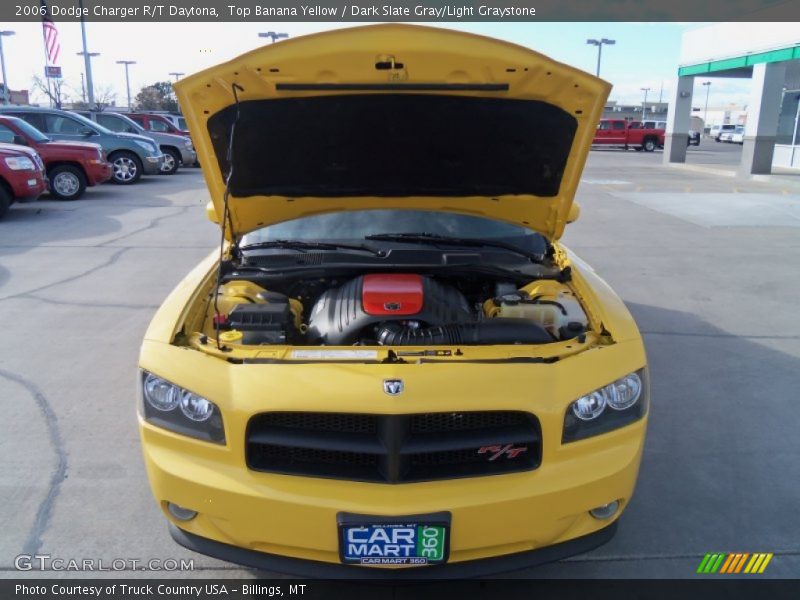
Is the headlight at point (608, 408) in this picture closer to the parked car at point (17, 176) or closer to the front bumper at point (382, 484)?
the front bumper at point (382, 484)

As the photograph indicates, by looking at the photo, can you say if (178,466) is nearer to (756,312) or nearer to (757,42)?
(756,312)

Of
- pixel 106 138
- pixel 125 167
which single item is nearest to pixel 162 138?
pixel 125 167

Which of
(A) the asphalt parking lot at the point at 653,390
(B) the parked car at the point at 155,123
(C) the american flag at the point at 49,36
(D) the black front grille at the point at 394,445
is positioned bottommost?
(A) the asphalt parking lot at the point at 653,390

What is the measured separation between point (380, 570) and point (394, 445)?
0.46 metres

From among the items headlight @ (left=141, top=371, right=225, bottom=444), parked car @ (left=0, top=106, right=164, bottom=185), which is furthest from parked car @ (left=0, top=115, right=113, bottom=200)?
headlight @ (left=141, top=371, right=225, bottom=444)

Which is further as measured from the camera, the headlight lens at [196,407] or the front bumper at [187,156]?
the front bumper at [187,156]

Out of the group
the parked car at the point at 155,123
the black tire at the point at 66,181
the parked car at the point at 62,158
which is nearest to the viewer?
the parked car at the point at 62,158

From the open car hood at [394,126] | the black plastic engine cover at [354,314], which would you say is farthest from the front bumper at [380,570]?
the open car hood at [394,126]

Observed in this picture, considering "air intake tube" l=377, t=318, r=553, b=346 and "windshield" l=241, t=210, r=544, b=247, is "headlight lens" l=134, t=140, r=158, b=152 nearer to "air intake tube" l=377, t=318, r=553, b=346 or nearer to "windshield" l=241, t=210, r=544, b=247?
"windshield" l=241, t=210, r=544, b=247

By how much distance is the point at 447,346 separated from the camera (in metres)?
2.57

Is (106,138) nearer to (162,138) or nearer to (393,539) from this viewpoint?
(162,138)

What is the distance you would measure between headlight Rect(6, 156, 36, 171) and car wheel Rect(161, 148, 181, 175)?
8.59 metres

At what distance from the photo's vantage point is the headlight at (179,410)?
2279 mm

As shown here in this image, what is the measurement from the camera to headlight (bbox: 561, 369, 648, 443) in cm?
232
